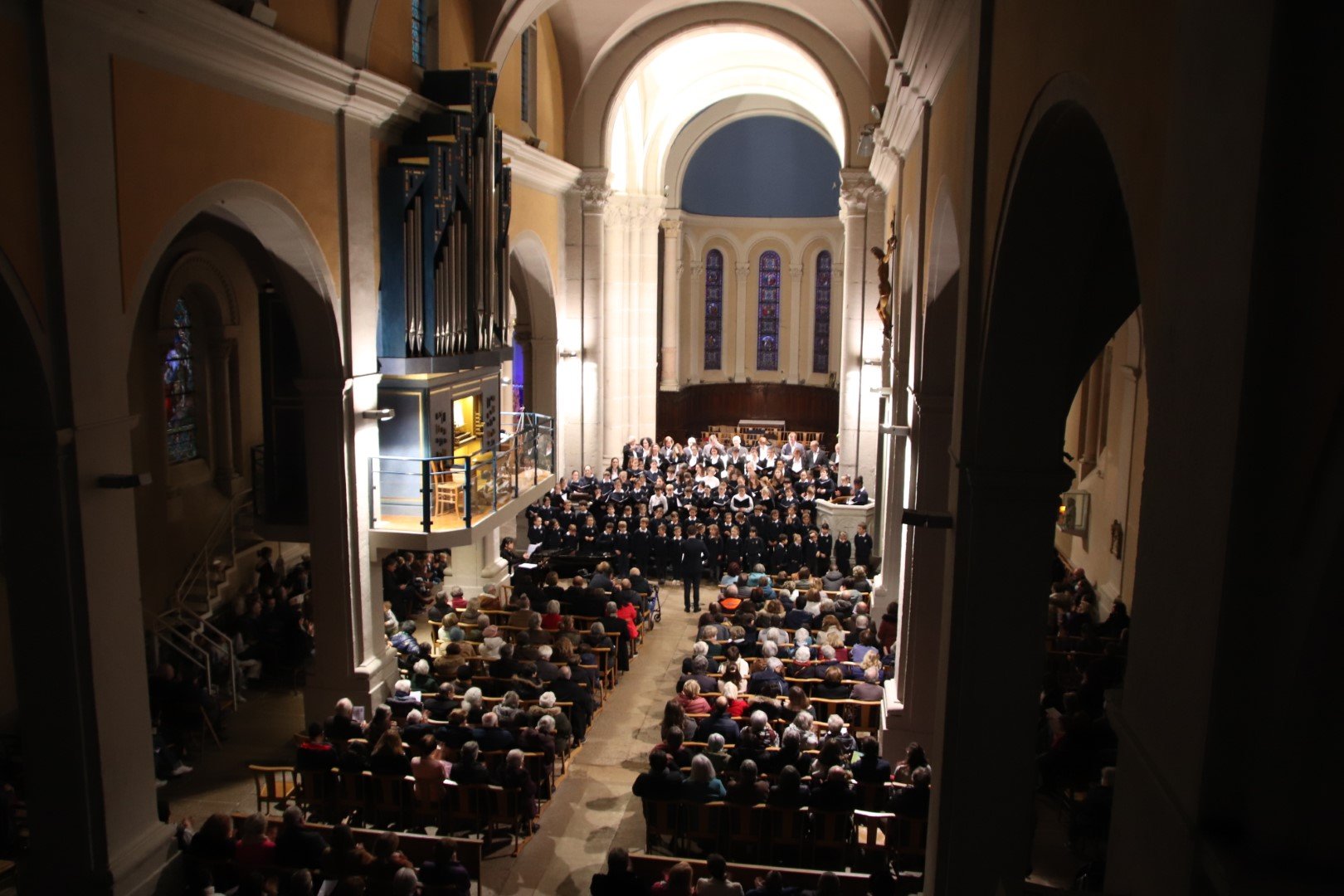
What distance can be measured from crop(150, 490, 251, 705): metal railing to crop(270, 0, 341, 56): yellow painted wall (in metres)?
7.51

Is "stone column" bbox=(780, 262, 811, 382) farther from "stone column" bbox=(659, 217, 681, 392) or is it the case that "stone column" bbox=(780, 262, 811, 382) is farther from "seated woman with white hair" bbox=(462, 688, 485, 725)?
"seated woman with white hair" bbox=(462, 688, 485, 725)

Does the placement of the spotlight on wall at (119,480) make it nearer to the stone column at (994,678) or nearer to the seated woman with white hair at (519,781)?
the seated woman with white hair at (519,781)

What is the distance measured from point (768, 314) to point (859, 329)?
1562cm

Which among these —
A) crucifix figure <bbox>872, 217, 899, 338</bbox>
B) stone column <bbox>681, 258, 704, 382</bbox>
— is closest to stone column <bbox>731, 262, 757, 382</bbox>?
stone column <bbox>681, 258, 704, 382</bbox>

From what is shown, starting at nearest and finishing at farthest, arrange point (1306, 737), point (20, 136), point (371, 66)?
point (1306, 737)
point (20, 136)
point (371, 66)

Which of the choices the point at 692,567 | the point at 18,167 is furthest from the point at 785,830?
the point at 692,567

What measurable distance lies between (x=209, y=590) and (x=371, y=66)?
26.6 feet

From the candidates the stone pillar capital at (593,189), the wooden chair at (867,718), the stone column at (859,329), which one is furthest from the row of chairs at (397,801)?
the stone pillar capital at (593,189)

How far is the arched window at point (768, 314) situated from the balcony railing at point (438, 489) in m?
24.3

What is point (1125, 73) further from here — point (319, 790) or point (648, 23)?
point (648, 23)

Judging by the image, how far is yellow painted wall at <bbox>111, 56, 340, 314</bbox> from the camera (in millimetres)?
8820

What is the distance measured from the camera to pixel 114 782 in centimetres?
861

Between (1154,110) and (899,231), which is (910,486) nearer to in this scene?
(899,231)

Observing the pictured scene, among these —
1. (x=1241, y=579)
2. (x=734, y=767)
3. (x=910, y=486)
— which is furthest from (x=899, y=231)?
(x=1241, y=579)
